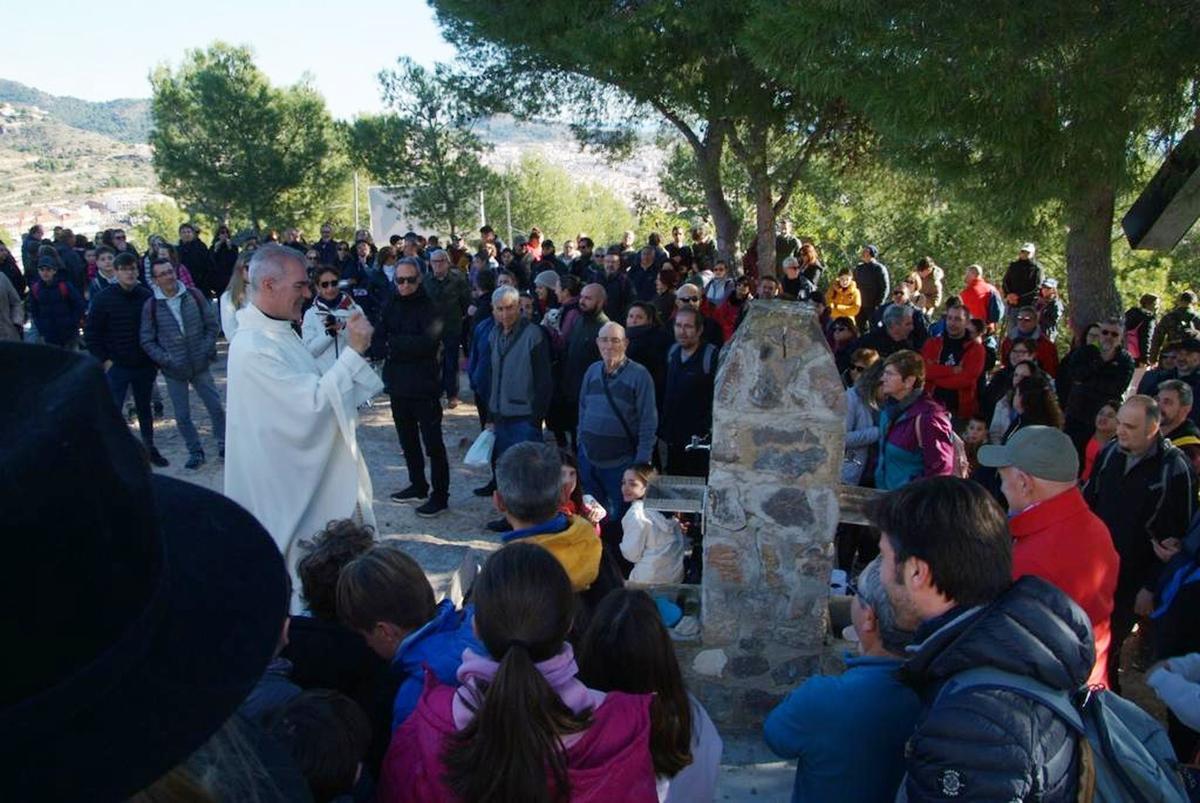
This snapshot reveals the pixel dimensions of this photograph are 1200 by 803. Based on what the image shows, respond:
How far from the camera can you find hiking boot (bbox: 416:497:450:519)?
7.18m

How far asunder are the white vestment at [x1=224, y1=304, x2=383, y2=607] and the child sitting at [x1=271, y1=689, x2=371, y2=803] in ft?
7.08

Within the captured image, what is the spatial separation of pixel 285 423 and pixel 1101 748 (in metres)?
3.27

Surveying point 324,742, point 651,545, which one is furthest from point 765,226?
point 324,742

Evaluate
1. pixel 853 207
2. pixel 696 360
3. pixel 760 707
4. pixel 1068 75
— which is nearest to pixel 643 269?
pixel 696 360

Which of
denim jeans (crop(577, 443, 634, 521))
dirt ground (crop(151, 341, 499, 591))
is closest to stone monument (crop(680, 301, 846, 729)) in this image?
dirt ground (crop(151, 341, 499, 591))

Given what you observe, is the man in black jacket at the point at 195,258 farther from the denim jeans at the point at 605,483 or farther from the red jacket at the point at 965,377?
the red jacket at the point at 965,377

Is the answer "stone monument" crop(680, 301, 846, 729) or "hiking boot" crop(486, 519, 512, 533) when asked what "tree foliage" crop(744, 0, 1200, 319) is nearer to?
"stone monument" crop(680, 301, 846, 729)

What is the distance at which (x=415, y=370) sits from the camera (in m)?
6.96

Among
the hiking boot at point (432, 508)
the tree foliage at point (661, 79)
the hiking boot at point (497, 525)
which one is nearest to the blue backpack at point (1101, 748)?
the hiking boot at point (497, 525)

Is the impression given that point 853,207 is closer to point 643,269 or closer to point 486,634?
point 643,269

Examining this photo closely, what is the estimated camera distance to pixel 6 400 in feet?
2.76

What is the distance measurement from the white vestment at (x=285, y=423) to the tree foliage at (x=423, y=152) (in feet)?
65.5

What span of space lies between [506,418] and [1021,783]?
16.9 feet

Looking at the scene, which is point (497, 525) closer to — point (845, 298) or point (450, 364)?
point (450, 364)
